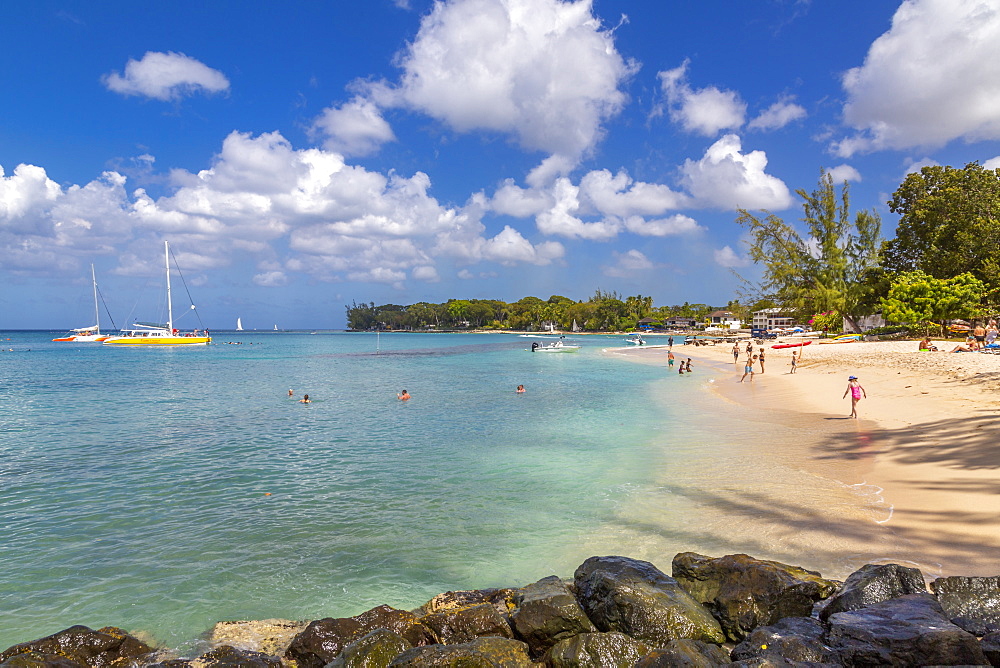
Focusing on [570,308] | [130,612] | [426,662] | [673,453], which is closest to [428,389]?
[673,453]

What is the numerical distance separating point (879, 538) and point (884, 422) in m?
10.4

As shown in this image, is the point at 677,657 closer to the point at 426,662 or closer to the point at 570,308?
the point at 426,662

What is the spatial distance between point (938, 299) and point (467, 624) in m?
47.0

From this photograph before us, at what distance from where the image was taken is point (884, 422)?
53.6 feet

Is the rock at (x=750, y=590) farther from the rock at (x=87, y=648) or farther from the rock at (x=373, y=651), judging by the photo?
the rock at (x=87, y=648)

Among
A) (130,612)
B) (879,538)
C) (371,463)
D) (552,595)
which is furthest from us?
(371,463)

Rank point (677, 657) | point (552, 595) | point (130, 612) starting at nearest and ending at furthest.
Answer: point (677, 657) → point (552, 595) → point (130, 612)

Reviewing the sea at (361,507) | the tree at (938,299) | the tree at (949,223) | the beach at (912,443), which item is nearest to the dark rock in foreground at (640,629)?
the sea at (361,507)

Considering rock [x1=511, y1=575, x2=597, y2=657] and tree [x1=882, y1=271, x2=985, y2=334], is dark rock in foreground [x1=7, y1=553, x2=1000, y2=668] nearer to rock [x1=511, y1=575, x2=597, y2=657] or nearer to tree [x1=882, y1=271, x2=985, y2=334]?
rock [x1=511, y1=575, x2=597, y2=657]

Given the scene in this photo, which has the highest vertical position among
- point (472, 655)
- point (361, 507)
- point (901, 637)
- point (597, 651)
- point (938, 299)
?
point (938, 299)

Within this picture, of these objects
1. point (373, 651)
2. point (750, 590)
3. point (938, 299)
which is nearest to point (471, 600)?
point (373, 651)

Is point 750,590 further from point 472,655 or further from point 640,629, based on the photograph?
point 472,655

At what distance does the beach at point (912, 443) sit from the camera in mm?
7730

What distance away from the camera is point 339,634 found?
5477 millimetres
